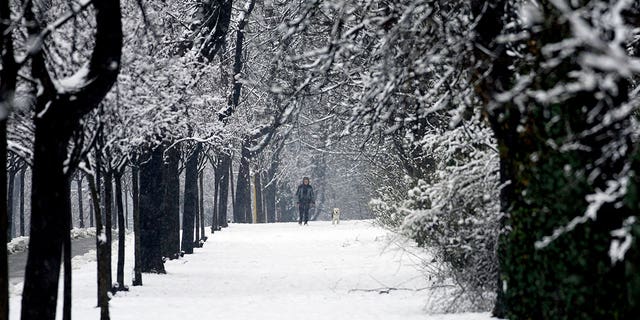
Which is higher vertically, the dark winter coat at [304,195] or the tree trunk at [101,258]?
the dark winter coat at [304,195]

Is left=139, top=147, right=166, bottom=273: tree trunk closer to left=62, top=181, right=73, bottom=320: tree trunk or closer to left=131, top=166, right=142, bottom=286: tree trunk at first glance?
left=131, top=166, right=142, bottom=286: tree trunk

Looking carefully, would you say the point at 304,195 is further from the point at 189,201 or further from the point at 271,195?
the point at 271,195

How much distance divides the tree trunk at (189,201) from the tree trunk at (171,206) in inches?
51.9

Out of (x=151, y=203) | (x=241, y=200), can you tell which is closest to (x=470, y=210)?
(x=151, y=203)

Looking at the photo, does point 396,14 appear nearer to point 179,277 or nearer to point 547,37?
point 547,37

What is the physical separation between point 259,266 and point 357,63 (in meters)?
6.49

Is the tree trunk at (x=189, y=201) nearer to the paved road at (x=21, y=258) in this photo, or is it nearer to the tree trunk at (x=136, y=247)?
the paved road at (x=21, y=258)

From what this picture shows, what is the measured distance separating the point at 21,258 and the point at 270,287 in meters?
11.0

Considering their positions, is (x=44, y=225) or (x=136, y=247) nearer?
(x=44, y=225)

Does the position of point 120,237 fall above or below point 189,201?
below

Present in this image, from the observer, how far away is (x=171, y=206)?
20578mm

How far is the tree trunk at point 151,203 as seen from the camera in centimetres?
1750

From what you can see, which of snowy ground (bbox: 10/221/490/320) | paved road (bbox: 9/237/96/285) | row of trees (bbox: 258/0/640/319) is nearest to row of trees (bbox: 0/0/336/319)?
snowy ground (bbox: 10/221/490/320)

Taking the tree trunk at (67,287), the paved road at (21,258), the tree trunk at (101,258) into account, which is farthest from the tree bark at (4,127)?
the paved road at (21,258)
